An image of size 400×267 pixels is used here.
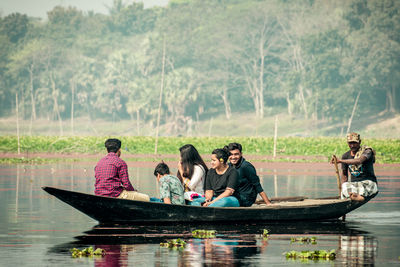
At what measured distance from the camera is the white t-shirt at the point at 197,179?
48.5 feet

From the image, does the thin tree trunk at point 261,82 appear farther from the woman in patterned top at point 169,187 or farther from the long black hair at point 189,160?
the woman in patterned top at point 169,187

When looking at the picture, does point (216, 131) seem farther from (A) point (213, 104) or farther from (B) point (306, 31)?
(B) point (306, 31)

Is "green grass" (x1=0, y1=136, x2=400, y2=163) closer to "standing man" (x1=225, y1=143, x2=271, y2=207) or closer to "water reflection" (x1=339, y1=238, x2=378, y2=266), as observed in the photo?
"standing man" (x1=225, y1=143, x2=271, y2=207)

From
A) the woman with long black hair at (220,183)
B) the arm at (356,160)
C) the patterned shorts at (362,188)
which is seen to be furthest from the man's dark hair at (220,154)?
the patterned shorts at (362,188)

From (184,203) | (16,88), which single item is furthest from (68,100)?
(184,203)

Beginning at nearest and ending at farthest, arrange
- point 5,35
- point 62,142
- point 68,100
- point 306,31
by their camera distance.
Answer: point 62,142
point 306,31
point 68,100
point 5,35

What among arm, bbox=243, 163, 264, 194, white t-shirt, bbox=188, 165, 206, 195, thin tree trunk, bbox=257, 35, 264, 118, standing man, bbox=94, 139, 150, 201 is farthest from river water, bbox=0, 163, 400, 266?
thin tree trunk, bbox=257, 35, 264, 118

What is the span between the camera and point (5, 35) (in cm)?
10925

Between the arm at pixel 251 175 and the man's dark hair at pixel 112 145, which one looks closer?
the man's dark hair at pixel 112 145

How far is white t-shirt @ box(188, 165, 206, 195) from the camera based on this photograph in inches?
583

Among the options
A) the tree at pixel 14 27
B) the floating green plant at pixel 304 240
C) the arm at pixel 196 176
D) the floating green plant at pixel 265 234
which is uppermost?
the tree at pixel 14 27

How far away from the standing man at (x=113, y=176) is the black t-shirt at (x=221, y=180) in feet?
3.88

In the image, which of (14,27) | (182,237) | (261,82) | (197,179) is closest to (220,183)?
(197,179)

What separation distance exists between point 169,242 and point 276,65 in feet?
268
